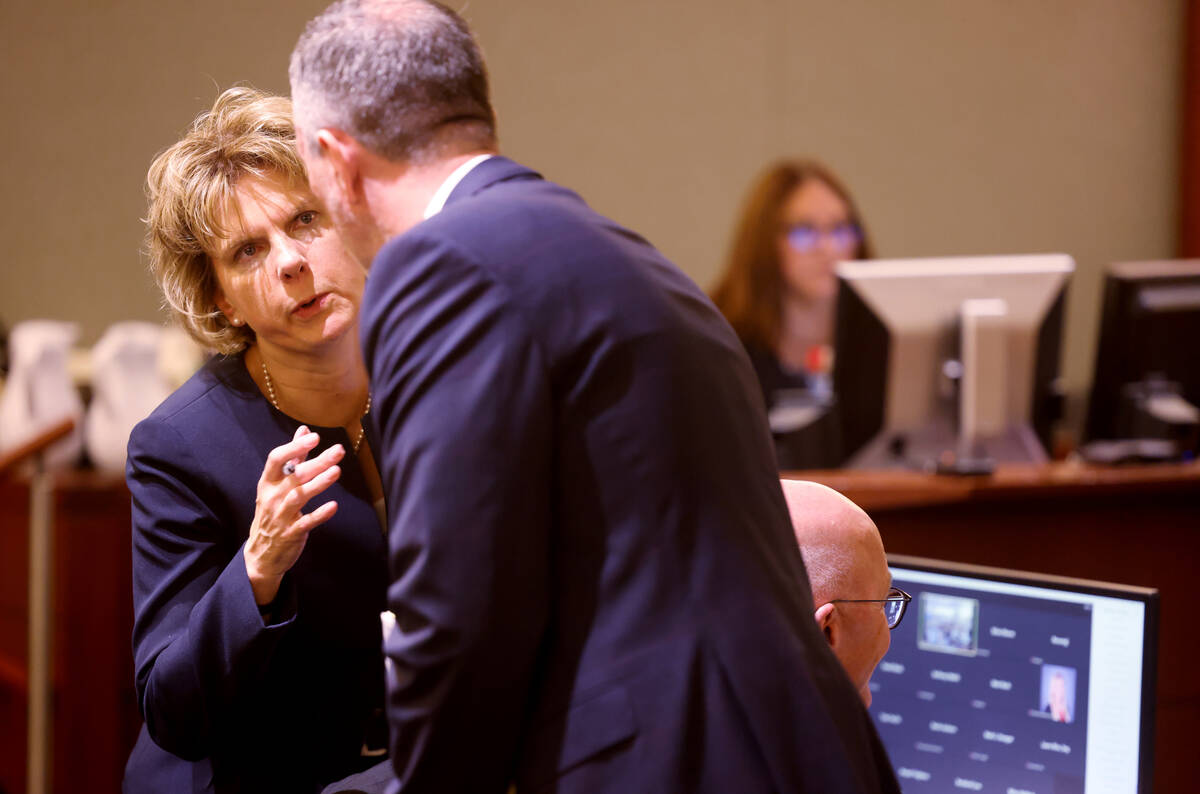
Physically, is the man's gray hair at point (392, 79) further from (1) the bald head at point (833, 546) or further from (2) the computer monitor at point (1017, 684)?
(2) the computer monitor at point (1017, 684)

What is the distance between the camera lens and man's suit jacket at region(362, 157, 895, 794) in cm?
93

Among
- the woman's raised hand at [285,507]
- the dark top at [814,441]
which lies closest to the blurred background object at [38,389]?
the dark top at [814,441]

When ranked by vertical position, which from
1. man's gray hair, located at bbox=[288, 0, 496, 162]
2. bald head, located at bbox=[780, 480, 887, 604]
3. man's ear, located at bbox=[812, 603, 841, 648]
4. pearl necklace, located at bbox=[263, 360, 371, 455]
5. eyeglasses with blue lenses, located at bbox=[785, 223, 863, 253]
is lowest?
man's ear, located at bbox=[812, 603, 841, 648]

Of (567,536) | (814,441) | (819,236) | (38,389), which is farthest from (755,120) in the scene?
(567,536)

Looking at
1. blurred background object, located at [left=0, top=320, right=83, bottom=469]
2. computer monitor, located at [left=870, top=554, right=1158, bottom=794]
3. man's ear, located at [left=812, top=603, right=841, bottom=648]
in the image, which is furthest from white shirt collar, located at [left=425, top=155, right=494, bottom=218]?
blurred background object, located at [left=0, top=320, right=83, bottom=469]

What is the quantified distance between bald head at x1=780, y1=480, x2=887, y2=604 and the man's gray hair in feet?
A: 1.69

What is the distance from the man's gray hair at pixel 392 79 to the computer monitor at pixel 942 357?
208 centimetres

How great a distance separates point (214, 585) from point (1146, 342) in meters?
2.71

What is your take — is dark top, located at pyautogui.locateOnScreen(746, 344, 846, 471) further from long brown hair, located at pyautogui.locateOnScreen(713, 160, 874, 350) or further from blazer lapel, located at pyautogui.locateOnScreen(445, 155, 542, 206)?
blazer lapel, located at pyautogui.locateOnScreen(445, 155, 542, 206)

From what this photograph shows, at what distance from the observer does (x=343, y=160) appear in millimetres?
1078

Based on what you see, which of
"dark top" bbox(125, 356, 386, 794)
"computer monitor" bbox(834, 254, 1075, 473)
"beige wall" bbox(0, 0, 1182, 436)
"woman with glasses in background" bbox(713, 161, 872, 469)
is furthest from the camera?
"woman with glasses in background" bbox(713, 161, 872, 469)

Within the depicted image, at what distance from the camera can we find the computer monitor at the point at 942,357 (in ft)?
9.78

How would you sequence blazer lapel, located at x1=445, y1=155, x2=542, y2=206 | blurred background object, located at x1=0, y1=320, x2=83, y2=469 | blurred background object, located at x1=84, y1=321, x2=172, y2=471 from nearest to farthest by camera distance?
blazer lapel, located at x1=445, y1=155, x2=542, y2=206 < blurred background object, located at x1=84, y1=321, x2=172, y2=471 < blurred background object, located at x1=0, y1=320, x2=83, y2=469

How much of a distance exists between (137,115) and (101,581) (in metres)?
1.38
